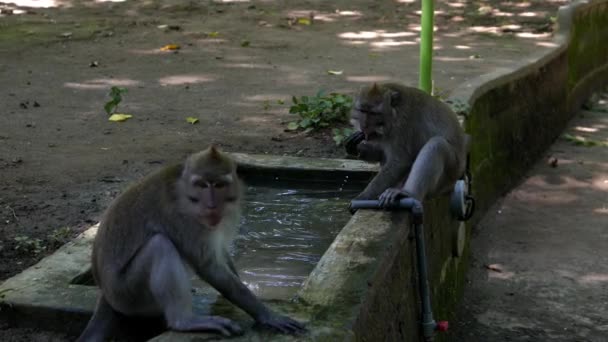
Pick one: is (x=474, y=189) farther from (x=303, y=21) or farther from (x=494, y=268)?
(x=303, y=21)

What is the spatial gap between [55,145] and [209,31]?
5.08 meters

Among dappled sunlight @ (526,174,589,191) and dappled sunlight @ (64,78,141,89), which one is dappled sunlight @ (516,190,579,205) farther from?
dappled sunlight @ (64,78,141,89)

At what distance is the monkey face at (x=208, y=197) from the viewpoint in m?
3.25

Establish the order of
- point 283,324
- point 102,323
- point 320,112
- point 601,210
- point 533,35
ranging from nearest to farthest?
point 283,324 < point 102,323 < point 320,112 < point 601,210 < point 533,35

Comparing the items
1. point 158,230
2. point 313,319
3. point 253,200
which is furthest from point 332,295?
point 253,200

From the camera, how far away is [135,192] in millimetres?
3457

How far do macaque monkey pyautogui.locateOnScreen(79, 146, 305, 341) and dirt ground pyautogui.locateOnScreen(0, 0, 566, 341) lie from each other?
700 mm

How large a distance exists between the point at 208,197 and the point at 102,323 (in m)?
0.72

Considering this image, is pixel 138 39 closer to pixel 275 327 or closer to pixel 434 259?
pixel 434 259

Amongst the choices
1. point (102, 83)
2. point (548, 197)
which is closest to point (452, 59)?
point (548, 197)

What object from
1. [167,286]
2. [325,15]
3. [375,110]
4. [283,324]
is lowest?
[325,15]

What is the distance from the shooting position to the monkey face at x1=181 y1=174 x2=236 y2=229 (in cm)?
325

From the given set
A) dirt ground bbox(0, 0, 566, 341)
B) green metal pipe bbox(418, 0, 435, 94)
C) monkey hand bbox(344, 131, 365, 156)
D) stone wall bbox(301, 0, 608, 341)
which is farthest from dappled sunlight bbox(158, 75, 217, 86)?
monkey hand bbox(344, 131, 365, 156)

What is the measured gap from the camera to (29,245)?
468 centimetres
